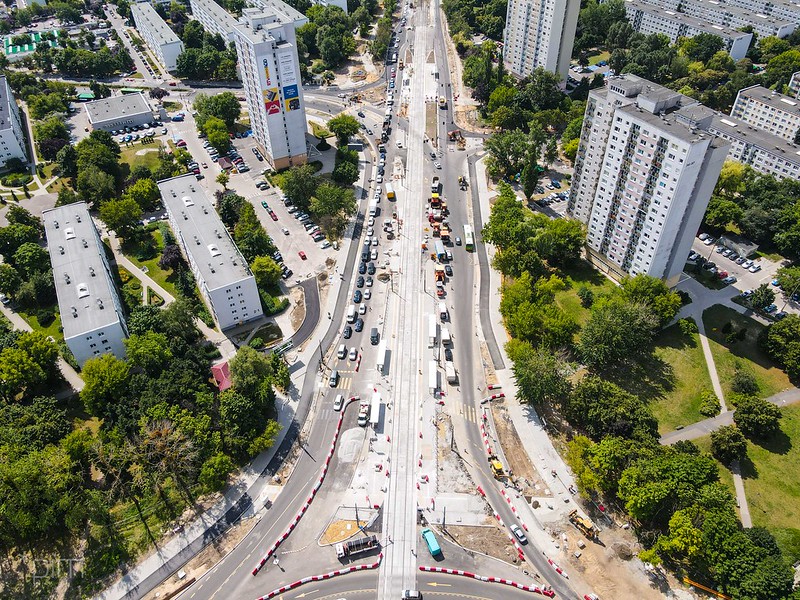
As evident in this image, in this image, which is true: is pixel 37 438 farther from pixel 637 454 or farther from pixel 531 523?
pixel 637 454

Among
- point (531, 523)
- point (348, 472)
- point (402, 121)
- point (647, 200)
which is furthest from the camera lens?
point (402, 121)

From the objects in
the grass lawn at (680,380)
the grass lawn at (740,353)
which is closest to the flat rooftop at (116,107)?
the grass lawn at (680,380)

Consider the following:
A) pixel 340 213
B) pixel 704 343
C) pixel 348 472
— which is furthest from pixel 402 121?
pixel 348 472

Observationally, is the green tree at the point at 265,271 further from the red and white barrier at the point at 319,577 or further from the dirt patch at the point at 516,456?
the red and white barrier at the point at 319,577

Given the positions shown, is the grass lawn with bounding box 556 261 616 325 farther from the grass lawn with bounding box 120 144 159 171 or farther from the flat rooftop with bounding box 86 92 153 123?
the flat rooftop with bounding box 86 92 153 123

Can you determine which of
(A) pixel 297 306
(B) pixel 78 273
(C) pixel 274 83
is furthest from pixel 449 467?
(C) pixel 274 83

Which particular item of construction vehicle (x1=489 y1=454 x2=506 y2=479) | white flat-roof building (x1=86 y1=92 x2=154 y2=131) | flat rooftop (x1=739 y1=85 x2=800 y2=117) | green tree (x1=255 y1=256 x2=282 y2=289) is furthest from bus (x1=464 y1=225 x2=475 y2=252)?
white flat-roof building (x1=86 y1=92 x2=154 y2=131)

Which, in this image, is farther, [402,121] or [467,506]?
[402,121]
